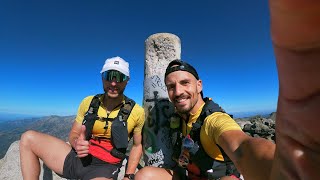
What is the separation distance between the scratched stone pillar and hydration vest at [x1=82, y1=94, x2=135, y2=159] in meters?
0.95

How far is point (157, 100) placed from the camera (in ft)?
18.6

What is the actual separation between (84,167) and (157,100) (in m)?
2.19

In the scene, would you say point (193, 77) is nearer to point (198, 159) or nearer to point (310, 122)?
point (198, 159)

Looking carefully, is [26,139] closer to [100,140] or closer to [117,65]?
[100,140]

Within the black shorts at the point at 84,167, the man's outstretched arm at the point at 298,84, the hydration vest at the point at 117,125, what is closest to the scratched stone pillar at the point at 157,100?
the hydration vest at the point at 117,125

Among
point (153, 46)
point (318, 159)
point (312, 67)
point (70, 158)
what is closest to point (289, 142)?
point (318, 159)

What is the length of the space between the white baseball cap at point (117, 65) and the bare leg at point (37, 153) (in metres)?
1.64

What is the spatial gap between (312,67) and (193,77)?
3805mm

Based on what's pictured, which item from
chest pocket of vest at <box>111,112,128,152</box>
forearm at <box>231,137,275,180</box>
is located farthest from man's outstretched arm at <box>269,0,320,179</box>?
chest pocket of vest at <box>111,112,128,152</box>

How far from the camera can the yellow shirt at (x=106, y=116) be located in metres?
4.49

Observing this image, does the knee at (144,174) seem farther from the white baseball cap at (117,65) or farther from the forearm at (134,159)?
the white baseball cap at (117,65)

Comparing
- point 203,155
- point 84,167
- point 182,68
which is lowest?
point 84,167

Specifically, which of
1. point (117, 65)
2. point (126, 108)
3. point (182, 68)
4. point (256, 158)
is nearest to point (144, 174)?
point (126, 108)

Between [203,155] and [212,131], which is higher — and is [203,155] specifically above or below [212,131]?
below
